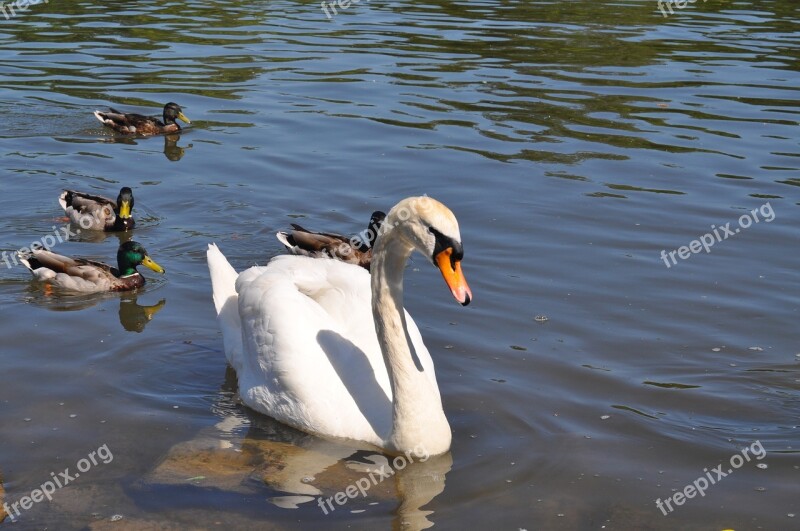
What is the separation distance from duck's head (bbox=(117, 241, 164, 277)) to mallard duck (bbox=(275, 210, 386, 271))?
4.28 ft

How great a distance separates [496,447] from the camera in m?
8.02

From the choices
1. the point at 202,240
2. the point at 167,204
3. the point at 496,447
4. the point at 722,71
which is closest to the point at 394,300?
the point at 496,447

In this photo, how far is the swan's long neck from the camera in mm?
7629

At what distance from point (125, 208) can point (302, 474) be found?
5973 millimetres

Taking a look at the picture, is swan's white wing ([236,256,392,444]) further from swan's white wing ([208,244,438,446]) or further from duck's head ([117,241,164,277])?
duck's head ([117,241,164,277])

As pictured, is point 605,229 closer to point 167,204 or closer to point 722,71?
point 167,204

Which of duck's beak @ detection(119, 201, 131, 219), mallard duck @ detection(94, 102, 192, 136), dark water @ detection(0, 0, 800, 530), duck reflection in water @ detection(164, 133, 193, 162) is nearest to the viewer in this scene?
dark water @ detection(0, 0, 800, 530)

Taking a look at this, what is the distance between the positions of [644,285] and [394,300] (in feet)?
13.3

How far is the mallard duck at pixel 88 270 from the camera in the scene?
11383 millimetres

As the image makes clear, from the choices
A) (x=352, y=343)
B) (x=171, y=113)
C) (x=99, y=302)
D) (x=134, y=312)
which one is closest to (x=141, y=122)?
(x=171, y=113)
